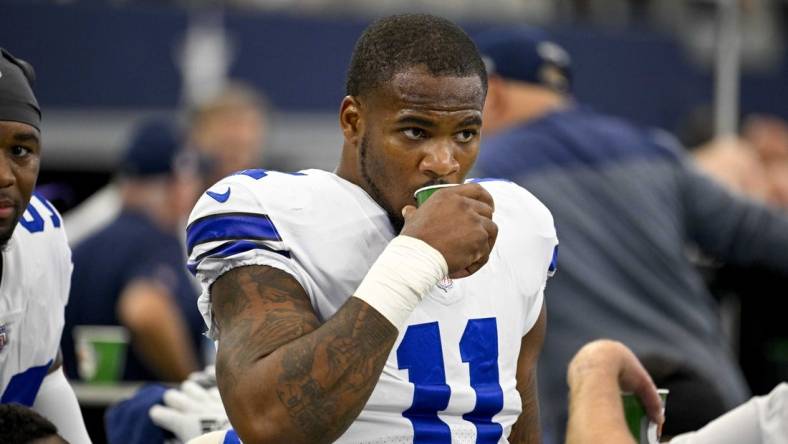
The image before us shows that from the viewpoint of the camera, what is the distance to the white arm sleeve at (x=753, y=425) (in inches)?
125

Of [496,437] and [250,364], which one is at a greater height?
[250,364]

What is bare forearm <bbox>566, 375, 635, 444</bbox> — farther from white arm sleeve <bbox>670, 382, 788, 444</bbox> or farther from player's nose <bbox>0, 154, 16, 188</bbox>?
player's nose <bbox>0, 154, 16, 188</bbox>

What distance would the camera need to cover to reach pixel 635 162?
498cm

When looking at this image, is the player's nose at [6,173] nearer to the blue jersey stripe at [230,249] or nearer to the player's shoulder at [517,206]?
the blue jersey stripe at [230,249]

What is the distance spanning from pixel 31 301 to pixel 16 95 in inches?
19.0

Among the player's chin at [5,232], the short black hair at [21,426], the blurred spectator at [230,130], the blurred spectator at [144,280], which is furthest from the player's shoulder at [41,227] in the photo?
the blurred spectator at [230,130]

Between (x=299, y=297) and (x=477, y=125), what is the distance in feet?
1.58

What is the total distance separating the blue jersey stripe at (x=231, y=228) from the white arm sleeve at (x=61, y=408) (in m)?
0.88

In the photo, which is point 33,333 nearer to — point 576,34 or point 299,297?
point 299,297

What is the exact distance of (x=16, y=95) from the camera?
2.97 meters

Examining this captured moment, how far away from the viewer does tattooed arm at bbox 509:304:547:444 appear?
2.99m

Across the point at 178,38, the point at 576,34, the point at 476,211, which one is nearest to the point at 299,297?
the point at 476,211

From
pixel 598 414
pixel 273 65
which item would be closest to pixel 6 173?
pixel 598 414

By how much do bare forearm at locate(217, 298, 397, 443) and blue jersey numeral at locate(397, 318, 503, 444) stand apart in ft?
0.75
